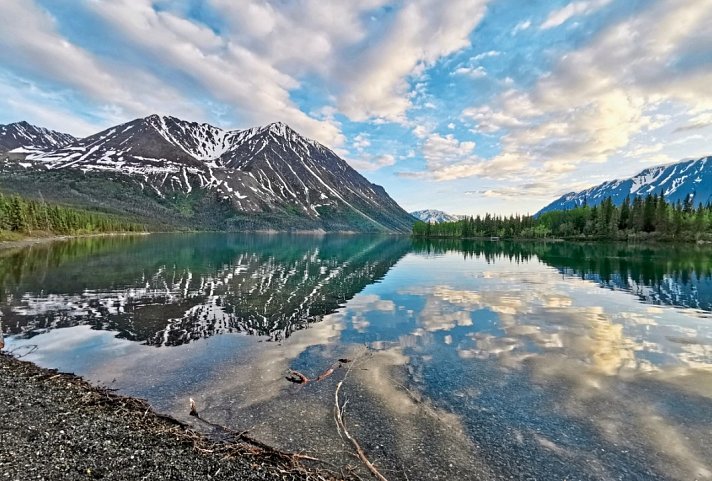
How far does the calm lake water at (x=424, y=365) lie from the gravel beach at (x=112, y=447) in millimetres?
1576

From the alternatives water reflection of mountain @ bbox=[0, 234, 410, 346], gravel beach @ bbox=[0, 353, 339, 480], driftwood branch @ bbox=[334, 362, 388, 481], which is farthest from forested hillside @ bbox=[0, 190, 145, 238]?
driftwood branch @ bbox=[334, 362, 388, 481]

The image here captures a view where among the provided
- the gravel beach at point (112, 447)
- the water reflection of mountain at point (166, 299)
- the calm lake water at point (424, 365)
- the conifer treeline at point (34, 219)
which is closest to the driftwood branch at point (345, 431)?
the calm lake water at point (424, 365)

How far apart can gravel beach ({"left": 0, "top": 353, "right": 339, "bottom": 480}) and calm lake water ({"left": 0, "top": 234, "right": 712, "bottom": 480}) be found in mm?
1576

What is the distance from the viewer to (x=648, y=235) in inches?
7042

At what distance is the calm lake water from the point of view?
14.2 meters

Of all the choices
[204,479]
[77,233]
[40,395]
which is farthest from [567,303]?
[77,233]

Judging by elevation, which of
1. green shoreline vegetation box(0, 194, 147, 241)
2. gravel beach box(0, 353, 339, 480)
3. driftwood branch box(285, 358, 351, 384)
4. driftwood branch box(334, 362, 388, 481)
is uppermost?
green shoreline vegetation box(0, 194, 147, 241)

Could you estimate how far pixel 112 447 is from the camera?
12805 millimetres

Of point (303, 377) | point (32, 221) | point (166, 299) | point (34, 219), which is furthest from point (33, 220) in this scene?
point (303, 377)

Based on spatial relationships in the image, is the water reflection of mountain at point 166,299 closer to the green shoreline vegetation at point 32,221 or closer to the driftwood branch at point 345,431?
the driftwood branch at point 345,431

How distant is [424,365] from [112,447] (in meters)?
16.5

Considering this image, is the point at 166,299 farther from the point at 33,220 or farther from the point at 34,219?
the point at 34,219

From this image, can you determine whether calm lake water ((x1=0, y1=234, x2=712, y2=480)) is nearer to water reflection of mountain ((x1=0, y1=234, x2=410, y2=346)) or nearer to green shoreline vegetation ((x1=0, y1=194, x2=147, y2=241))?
water reflection of mountain ((x1=0, y1=234, x2=410, y2=346))

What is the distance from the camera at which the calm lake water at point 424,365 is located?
14.2 m
